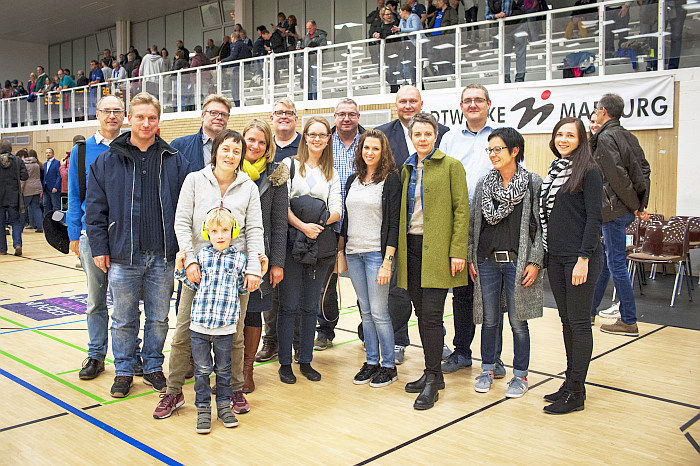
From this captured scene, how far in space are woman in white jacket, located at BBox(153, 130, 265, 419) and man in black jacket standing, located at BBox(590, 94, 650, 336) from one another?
3.42 meters

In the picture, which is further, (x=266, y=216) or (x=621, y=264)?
(x=621, y=264)

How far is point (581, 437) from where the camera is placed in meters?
3.59

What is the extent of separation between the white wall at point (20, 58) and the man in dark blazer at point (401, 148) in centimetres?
2915

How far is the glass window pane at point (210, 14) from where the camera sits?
22.3m

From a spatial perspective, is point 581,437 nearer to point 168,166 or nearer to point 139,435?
point 139,435

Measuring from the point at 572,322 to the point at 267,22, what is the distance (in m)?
18.8

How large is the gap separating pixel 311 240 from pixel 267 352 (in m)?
1.25

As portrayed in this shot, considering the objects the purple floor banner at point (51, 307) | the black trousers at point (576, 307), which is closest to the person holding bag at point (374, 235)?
the black trousers at point (576, 307)

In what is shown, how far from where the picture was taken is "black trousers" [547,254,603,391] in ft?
12.9

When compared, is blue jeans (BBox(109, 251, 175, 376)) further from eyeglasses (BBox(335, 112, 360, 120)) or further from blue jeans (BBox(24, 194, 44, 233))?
blue jeans (BBox(24, 194, 44, 233))

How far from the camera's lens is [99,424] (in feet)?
12.3

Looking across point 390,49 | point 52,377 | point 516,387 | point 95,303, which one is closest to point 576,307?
point 516,387

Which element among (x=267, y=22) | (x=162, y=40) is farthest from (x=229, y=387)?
(x=162, y=40)

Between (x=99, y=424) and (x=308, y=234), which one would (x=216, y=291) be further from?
(x=99, y=424)
